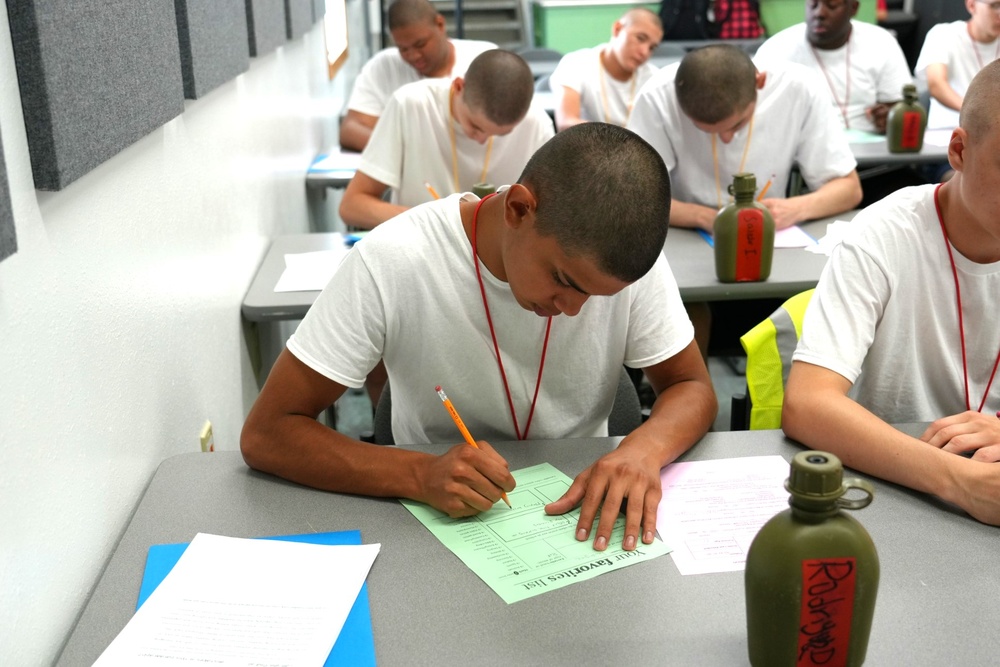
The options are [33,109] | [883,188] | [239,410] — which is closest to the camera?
[33,109]

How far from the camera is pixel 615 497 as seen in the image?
1.24 m

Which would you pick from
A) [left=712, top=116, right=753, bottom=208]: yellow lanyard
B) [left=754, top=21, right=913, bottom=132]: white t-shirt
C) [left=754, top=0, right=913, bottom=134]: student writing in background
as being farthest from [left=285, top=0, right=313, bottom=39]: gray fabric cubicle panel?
[left=754, top=21, right=913, bottom=132]: white t-shirt

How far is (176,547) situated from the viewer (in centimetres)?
122

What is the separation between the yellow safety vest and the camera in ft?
5.35

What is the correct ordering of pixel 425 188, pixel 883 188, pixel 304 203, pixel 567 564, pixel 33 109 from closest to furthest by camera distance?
pixel 33 109
pixel 567 564
pixel 425 188
pixel 304 203
pixel 883 188

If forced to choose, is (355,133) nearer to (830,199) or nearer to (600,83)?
(600,83)

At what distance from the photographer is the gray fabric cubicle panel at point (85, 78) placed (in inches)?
40.9

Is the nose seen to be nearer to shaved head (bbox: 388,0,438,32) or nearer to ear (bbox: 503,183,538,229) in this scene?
ear (bbox: 503,183,538,229)

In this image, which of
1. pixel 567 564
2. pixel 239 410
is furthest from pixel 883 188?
pixel 567 564

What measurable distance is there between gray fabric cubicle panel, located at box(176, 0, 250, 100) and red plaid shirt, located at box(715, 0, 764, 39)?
19.9 ft

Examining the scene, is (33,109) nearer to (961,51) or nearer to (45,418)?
(45,418)

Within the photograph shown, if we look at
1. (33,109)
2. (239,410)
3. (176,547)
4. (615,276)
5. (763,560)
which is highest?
(33,109)

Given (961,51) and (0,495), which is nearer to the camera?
(0,495)

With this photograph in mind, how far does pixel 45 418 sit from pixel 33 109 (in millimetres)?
338
